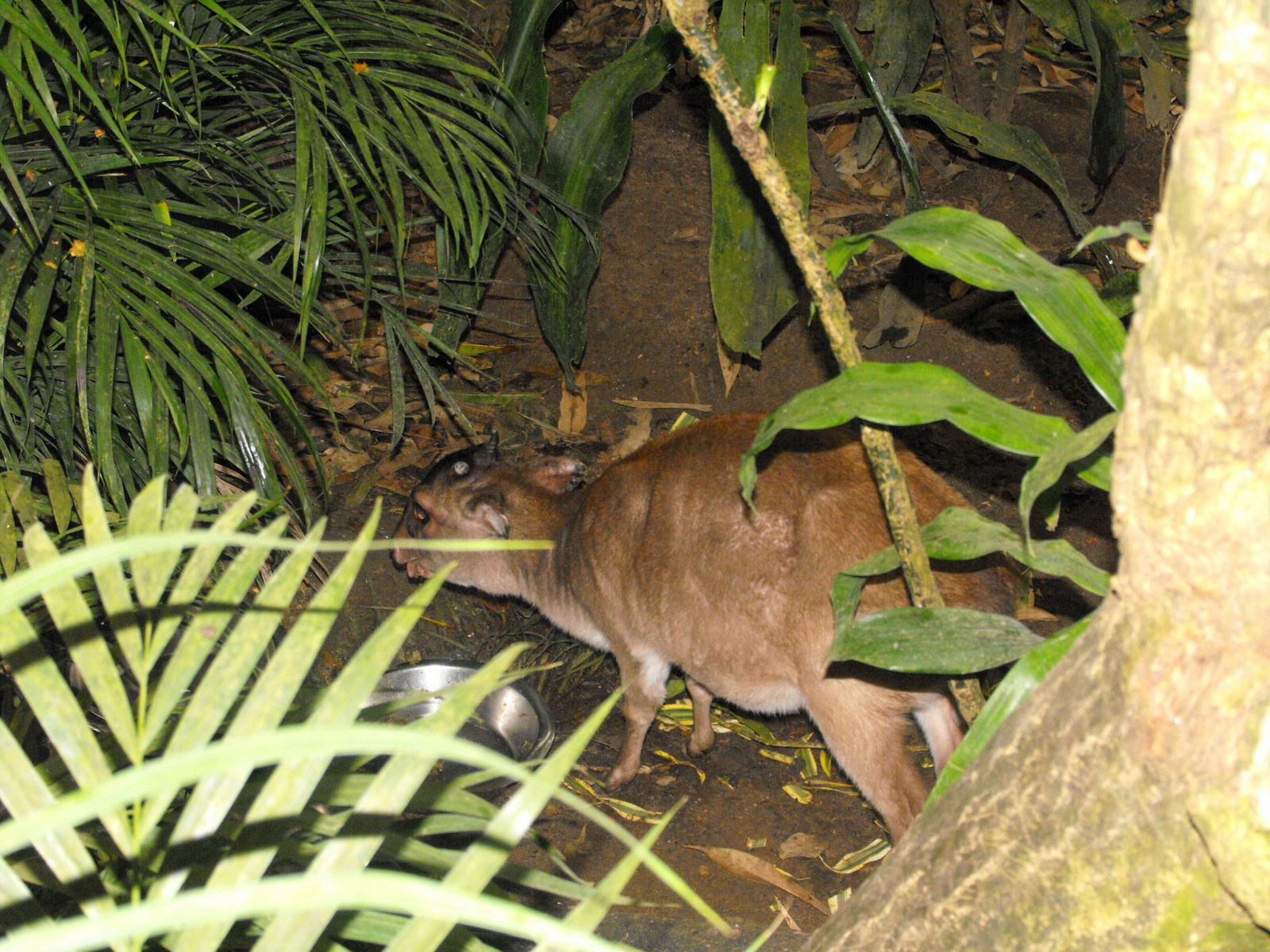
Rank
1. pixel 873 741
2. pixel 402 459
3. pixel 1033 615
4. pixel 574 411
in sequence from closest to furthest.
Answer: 1. pixel 873 741
2. pixel 1033 615
3. pixel 402 459
4. pixel 574 411

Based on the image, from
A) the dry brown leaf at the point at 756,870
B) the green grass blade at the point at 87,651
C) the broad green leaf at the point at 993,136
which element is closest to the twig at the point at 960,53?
the broad green leaf at the point at 993,136

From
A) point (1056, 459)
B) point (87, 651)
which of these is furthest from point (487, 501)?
point (87, 651)

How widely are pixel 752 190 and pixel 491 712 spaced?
2589 millimetres

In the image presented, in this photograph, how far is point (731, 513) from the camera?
154 inches

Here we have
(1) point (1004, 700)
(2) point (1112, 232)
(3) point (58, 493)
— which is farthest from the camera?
(3) point (58, 493)

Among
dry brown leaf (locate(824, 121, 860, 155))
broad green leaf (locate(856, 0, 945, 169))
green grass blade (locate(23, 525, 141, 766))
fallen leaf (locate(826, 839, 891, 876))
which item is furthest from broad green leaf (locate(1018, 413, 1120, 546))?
dry brown leaf (locate(824, 121, 860, 155))

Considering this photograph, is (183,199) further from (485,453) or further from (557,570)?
(557,570)

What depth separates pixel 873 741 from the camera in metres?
3.72

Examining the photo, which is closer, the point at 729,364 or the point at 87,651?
the point at 87,651

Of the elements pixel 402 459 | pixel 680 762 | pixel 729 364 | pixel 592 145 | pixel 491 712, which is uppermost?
pixel 592 145

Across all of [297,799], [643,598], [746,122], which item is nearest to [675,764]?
[643,598]

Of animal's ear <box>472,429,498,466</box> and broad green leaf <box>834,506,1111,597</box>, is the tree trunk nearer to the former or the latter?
broad green leaf <box>834,506,1111,597</box>

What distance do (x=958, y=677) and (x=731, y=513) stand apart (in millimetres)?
1301

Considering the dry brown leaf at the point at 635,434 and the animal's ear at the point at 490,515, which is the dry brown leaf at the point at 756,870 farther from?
the dry brown leaf at the point at 635,434
